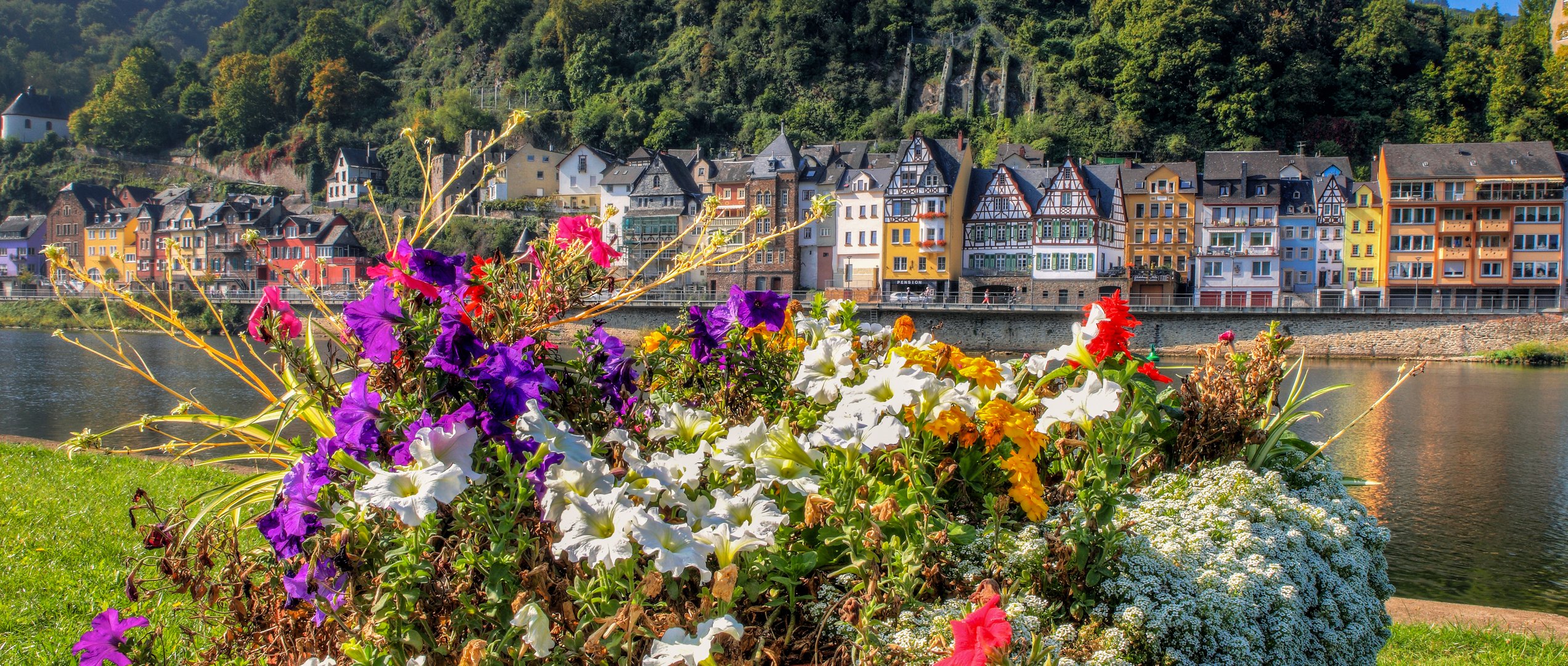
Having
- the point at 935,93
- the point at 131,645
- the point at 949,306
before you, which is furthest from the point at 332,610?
the point at 935,93

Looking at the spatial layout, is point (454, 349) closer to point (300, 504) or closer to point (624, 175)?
point (300, 504)

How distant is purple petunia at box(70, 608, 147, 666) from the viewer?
6.97 feet

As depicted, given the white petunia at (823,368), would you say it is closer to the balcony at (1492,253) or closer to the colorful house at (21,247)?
the balcony at (1492,253)

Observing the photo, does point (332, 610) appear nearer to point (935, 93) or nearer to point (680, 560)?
point (680, 560)

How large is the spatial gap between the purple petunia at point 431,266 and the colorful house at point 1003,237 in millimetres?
47160

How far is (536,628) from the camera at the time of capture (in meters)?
1.81

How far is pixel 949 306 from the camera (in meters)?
44.0

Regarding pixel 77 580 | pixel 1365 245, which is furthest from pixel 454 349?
pixel 1365 245

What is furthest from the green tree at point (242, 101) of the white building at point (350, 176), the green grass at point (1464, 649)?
the green grass at point (1464, 649)

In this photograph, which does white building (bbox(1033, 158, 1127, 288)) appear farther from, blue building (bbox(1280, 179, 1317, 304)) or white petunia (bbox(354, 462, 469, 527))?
white petunia (bbox(354, 462, 469, 527))

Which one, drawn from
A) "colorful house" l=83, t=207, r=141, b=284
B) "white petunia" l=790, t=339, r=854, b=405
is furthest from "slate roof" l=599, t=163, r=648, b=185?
"white petunia" l=790, t=339, r=854, b=405

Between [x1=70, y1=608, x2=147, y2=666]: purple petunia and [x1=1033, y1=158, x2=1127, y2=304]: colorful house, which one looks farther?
[x1=1033, y1=158, x2=1127, y2=304]: colorful house

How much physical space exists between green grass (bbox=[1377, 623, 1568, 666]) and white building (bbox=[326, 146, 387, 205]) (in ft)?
254

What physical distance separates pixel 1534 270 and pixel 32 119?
107931mm
